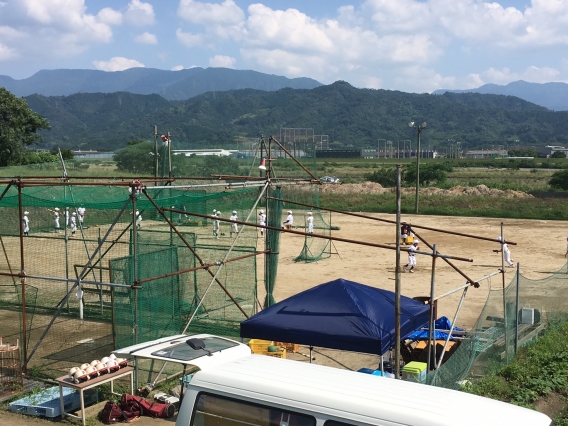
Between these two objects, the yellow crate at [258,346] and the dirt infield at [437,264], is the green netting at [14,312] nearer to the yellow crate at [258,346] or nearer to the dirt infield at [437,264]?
the yellow crate at [258,346]

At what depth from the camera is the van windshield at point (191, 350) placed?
652cm

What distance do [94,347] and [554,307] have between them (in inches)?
376

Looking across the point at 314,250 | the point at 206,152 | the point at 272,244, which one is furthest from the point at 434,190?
the point at 272,244

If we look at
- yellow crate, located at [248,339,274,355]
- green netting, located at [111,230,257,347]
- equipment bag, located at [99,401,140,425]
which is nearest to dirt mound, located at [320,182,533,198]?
green netting, located at [111,230,257,347]

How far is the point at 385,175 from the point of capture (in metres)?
70.2

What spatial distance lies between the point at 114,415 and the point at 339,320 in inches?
136

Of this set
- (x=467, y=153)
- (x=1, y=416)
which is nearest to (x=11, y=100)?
(x=1, y=416)

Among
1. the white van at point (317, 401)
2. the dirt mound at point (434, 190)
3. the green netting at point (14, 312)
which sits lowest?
the green netting at point (14, 312)

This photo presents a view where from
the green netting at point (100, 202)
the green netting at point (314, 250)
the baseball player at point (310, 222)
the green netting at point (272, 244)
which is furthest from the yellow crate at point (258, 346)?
the baseball player at point (310, 222)

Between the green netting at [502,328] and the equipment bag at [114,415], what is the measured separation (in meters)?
4.22

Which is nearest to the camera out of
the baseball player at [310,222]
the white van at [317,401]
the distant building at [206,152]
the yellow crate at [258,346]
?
the white van at [317,401]

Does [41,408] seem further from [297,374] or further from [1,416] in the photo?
[297,374]

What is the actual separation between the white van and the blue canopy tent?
275 centimetres

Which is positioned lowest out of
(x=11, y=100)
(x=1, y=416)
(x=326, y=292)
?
(x=1, y=416)
